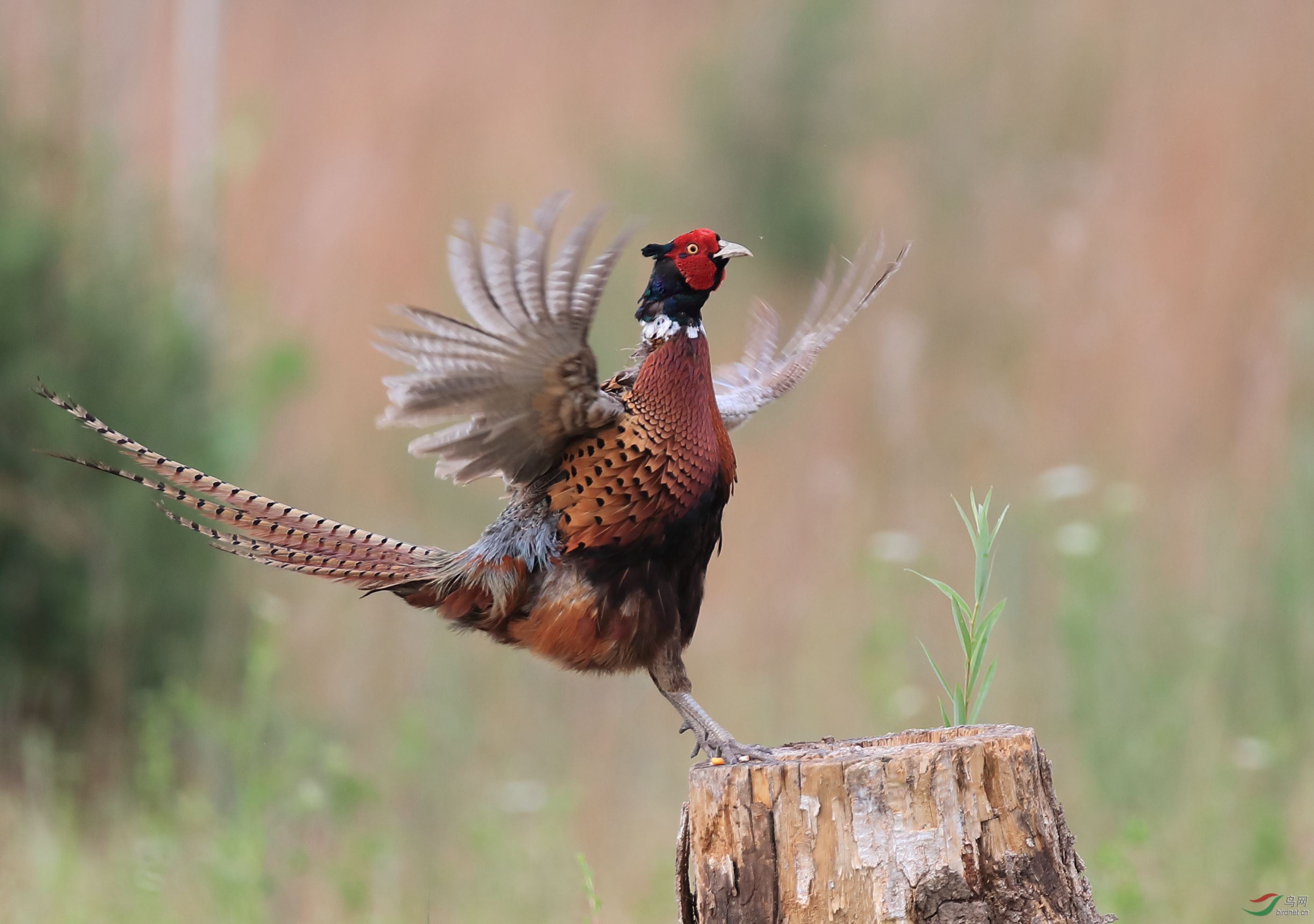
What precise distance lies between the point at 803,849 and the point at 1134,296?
6548 millimetres

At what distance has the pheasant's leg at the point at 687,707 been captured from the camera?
360cm

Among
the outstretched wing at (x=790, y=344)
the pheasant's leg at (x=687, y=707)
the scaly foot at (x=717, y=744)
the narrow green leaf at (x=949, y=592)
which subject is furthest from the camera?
the outstretched wing at (x=790, y=344)

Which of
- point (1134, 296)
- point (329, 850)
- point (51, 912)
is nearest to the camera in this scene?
point (51, 912)

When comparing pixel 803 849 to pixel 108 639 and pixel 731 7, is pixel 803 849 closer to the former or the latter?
pixel 108 639

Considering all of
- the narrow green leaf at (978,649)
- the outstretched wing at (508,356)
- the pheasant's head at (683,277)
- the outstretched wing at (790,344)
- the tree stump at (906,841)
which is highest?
the outstretched wing at (790,344)

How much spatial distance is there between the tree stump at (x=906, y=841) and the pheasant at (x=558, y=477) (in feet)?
1.94

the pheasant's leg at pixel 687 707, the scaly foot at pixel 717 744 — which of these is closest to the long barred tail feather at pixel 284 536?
the pheasant's leg at pixel 687 707

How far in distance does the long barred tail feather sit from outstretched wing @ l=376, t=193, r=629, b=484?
10.4 inches

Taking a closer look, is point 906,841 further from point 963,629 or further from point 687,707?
point 687,707

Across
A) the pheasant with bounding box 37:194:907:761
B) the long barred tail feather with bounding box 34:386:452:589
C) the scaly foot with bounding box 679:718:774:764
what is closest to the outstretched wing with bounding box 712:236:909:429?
the pheasant with bounding box 37:194:907:761

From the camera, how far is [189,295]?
6.71 m

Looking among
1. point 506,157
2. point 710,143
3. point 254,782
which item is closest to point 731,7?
point 710,143

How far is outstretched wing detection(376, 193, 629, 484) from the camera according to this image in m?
2.99

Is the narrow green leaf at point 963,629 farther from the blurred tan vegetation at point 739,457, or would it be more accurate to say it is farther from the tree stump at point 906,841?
the blurred tan vegetation at point 739,457
